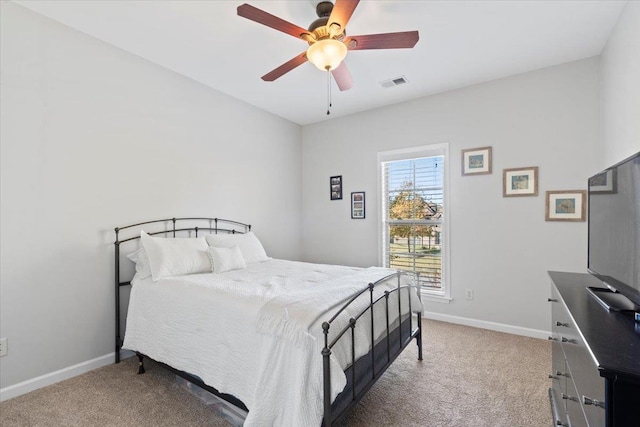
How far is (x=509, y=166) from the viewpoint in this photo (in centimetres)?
329

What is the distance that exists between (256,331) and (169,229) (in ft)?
6.29

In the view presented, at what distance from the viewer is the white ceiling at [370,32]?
2.21 m

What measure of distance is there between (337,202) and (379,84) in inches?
68.5

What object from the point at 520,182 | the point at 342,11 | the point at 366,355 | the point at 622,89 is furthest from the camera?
the point at 520,182

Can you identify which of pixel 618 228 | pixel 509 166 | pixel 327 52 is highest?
pixel 327 52

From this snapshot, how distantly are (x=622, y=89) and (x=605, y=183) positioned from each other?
1.18 meters

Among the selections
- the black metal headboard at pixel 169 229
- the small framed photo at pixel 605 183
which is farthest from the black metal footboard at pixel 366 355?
the black metal headboard at pixel 169 229

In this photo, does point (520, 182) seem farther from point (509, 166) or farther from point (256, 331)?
point (256, 331)

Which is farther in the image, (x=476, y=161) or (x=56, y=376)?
(x=476, y=161)

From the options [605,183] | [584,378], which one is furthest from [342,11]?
[584,378]

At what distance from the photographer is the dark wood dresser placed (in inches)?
33.0

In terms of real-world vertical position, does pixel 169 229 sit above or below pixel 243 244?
above

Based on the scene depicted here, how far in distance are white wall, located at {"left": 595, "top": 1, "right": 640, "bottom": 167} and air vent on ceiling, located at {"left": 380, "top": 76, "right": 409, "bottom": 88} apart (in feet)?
5.53

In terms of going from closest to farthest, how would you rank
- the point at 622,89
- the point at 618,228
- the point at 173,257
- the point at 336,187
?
the point at 618,228 < the point at 622,89 < the point at 173,257 < the point at 336,187
